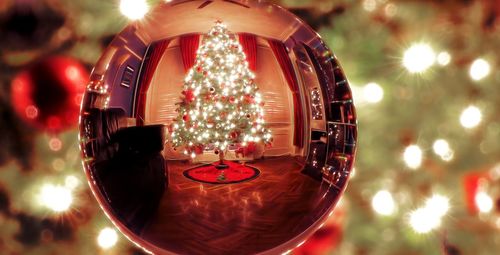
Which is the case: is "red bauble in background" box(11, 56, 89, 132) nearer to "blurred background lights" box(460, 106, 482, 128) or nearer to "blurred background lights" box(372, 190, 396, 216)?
"blurred background lights" box(372, 190, 396, 216)

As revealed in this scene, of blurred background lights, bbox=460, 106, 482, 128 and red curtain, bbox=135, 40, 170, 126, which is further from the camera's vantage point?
blurred background lights, bbox=460, 106, 482, 128

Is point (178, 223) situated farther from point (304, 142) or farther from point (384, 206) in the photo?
point (384, 206)

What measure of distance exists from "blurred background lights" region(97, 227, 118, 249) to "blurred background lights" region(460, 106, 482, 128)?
1.08 m

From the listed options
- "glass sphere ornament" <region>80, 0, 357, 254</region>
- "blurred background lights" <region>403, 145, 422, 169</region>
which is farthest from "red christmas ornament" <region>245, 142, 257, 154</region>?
"blurred background lights" <region>403, 145, 422, 169</region>

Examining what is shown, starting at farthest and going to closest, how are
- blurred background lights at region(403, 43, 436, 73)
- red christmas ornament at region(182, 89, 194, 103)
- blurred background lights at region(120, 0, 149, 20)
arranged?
blurred background lights at region(403, 43, 436, 73) < blurred background lights at region(120, 0, 149, 20) < red christmas ornament at region(182, 89, 194, 103)

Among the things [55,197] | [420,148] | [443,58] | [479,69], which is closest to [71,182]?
[55,197]

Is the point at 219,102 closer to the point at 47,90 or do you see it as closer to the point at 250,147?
the point at 250,147

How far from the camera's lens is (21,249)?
0.86 m

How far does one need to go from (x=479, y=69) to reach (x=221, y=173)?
2.86 feet

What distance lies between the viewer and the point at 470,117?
3.16 feet

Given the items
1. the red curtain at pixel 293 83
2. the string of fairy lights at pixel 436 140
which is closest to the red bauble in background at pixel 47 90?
the red curtain at pixel 293 83

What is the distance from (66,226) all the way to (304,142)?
706 millimetres

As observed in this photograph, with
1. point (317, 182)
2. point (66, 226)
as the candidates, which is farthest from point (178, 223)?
point (66, 226)

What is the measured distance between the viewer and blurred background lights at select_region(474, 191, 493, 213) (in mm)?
987
